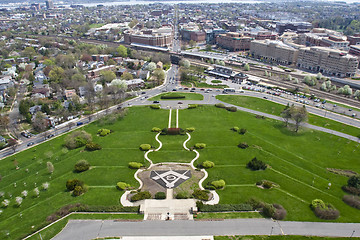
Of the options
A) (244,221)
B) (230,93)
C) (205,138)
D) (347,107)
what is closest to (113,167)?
(205,138)

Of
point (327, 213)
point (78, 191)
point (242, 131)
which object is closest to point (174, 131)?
point (242, 131)

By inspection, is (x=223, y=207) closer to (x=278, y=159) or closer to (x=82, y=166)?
(x=278, y=159)

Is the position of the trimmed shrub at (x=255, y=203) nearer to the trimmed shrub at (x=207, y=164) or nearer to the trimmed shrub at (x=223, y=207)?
the trimmed shrub at (x=223, y=207)

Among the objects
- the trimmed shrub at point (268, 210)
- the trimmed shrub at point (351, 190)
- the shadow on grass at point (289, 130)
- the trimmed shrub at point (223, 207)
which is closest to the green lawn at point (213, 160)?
the shadow on grass at point (289, 130)

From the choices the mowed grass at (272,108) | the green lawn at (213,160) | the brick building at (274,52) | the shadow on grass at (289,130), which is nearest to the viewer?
the green lawn at (213,160)

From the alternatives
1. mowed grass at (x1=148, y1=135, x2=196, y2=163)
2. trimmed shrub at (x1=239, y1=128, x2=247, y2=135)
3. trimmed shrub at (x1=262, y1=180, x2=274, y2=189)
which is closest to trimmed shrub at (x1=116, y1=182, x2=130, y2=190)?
mowed grass at (x1=148, y1=135, x2=196, y2=163)

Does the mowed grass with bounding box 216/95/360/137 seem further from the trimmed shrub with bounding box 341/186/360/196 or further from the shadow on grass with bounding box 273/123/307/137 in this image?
A: the trimmed shrub with bounding box 341/186/360/196
